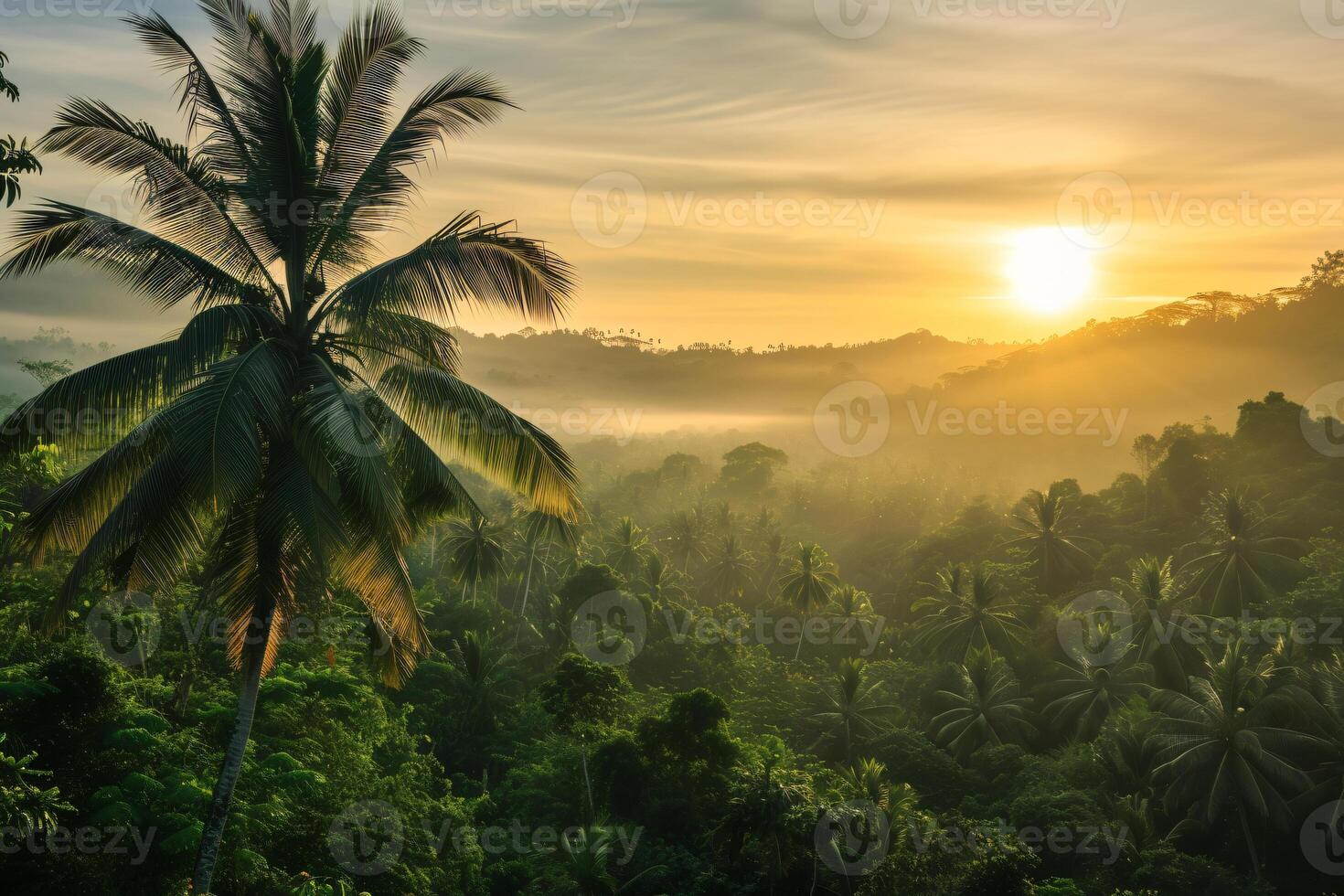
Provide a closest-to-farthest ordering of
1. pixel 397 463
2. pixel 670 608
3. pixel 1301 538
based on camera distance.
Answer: pixel 397 463
pixel 1301 538
pixel 670 608

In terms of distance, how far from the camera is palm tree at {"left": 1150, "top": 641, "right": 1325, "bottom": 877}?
30.0m

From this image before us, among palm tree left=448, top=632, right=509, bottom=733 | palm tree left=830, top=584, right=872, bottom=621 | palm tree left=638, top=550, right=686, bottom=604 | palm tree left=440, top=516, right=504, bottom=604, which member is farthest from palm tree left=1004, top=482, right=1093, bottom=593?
palm tree left=448, top=632, right=509, bottom=733

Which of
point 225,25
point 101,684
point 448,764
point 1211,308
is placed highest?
point 1211,308

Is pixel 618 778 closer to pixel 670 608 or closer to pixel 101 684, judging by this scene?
pixel 101 684

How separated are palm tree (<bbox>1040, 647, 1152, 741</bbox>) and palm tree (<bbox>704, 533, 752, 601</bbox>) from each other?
30.1 meters

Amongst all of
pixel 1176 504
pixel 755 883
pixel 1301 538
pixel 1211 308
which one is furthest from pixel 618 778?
pixel 1211 308

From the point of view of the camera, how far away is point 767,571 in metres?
77.9

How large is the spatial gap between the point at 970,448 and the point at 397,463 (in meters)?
134

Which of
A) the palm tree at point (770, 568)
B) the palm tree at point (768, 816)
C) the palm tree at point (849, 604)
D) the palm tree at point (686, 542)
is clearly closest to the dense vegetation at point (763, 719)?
the palm tree at point (768, 816)

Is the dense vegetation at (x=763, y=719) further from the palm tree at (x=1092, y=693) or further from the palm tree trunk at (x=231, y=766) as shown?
the palm tree trunk at (x=231, y=766)

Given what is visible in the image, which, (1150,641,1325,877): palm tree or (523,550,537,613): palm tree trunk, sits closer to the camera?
(1150,641,1325,877): palm tree

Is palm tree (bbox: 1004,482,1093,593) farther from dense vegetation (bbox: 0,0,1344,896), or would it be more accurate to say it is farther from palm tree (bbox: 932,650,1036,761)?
palm tree (bbox: 932,650,1036,761)

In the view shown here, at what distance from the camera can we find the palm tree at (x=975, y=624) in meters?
49.2

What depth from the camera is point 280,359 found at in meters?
9.12
